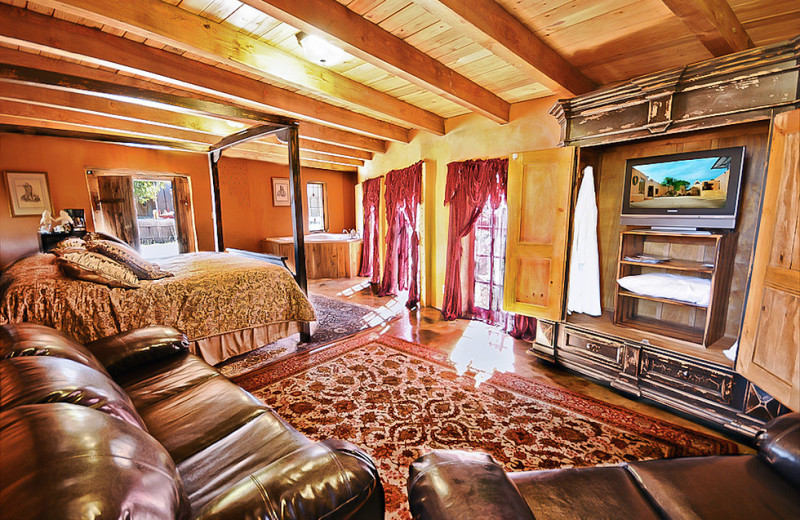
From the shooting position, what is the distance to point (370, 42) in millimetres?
2002

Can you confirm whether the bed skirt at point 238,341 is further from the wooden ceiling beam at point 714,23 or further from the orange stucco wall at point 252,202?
the wooden ceiling beam at point 714,23

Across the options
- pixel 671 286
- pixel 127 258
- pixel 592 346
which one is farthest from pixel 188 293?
pixel 671 286

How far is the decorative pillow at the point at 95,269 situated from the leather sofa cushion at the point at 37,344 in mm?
1018

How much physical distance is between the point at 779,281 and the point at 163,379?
3114 mm

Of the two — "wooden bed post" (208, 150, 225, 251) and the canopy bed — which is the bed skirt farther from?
"wooden bed post" (208, 150, 225, 251)

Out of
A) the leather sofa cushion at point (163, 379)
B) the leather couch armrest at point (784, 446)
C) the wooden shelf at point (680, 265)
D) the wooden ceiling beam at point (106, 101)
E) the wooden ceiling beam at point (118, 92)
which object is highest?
the wooden ceiling beam at point (106, 101)

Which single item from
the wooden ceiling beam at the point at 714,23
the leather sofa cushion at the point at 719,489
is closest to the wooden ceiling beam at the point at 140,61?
the wooden ceiling beam at the point at 714,23

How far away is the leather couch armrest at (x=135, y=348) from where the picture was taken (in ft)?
5.49

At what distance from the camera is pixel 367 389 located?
246 cm

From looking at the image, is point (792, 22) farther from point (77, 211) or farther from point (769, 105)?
point (77, 211)

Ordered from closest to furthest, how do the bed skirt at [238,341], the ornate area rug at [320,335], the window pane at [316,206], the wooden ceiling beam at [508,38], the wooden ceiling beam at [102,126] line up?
1. the wooden ceiling beam at [508,38]
2. the bed skirt at [238,341]
3. the ornate area rug at [320,335]
4. the wooden ceiling beam at [102,126]
5. the window pane at [316,206]

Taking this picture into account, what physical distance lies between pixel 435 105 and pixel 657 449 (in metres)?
3.46

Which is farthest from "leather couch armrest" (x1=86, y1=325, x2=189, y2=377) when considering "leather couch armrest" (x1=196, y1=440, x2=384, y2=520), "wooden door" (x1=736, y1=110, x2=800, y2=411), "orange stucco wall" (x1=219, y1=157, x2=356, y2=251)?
"orange stucco wall" (x1=219, y1=157, x2=356, y2=251)

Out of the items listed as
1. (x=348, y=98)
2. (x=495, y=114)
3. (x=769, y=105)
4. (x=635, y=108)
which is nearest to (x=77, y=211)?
(x=348, y=98)
